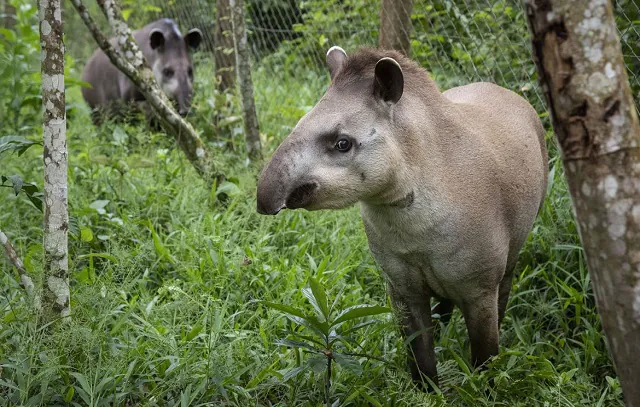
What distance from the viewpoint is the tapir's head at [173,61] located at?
833 centimetres

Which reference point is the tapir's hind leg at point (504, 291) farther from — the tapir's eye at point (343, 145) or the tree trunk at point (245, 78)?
the tree trunk at point (245, 78)

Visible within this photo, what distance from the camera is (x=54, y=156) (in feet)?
10.9

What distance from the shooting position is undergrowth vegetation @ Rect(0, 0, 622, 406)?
3.30 meters

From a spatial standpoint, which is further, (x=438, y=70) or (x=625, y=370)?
(x=438, y=70)

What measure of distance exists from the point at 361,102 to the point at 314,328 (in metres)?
0.99

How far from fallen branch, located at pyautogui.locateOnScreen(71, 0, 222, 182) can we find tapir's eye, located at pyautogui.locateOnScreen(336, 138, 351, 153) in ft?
7.51

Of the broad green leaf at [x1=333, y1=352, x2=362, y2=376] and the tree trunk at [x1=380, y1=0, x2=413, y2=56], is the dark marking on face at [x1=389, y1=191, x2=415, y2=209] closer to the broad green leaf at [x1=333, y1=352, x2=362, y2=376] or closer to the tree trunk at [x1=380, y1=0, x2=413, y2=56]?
the broad green leaf at [x1=333, y1=352, x2=362, y2=376]

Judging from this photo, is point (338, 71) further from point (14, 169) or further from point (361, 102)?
point (14, 169)

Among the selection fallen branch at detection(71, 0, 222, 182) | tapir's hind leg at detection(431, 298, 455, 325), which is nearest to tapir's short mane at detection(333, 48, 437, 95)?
tapir's hind leg at detection(431, 298, 455, 325)

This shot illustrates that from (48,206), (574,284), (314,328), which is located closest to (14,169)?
(48,206)

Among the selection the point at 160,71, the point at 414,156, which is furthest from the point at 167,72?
the point at 414,156

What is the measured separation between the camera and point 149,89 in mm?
5203

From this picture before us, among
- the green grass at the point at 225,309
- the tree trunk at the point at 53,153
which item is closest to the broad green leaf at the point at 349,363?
the green grass at the point at 225,309

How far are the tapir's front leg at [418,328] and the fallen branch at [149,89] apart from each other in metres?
2.36
